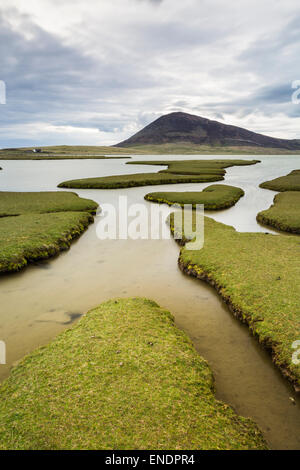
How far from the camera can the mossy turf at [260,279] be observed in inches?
381

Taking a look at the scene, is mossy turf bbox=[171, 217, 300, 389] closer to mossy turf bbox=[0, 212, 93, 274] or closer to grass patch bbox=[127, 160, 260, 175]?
mossy turf bbox=[0, 212, 93, 274]

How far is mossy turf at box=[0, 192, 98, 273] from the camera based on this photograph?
17964 mm

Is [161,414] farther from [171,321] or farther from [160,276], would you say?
[160,276]

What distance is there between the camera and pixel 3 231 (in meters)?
22.2

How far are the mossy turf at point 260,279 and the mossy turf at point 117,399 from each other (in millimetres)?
3108

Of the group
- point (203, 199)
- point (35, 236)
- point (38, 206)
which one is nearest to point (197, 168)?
point (203, 199)

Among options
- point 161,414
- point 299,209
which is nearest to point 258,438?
point 161,414

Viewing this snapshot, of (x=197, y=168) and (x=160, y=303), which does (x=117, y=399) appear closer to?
(x=160, y=303)

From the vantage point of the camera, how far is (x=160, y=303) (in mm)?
13219

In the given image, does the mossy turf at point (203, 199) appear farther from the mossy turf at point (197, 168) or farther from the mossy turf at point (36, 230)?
the mossy turf at point (197, 168)

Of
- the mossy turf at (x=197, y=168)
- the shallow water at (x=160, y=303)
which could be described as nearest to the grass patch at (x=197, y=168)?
the mossy turf at (x=197, y=168)

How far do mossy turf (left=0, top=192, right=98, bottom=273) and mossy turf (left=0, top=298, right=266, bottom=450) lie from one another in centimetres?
1047

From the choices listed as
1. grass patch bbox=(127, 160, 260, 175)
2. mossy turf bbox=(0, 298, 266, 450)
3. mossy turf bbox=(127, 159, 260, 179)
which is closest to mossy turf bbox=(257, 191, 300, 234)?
mossy turf bbox=(0, 298, 266, 450)
